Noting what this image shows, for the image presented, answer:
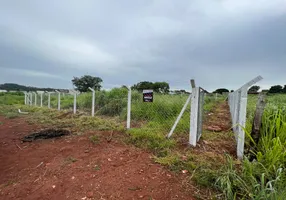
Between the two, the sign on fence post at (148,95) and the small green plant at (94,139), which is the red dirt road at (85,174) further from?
the sign on fence post at (148,95)

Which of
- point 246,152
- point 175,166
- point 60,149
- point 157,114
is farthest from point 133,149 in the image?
point 157,114

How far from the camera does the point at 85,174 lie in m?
2.86

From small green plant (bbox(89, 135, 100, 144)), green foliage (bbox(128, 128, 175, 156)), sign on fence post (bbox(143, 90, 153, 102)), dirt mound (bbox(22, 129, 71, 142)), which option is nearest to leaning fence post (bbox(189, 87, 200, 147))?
green foliage (bbox(128, 128, 175, 156))

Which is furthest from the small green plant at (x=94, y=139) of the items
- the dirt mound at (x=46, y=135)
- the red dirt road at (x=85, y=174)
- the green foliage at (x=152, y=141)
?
the dirt mound at (x=46, y=135)

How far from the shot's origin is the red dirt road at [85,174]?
2432 mm

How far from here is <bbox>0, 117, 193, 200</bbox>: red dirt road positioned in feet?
7.98

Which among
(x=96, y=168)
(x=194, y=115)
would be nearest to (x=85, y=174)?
(x=96, y=168)

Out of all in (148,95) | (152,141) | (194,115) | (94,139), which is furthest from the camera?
(148,95)

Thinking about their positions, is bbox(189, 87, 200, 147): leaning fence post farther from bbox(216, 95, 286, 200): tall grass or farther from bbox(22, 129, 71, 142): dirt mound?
bbox(22, 129, 71, 142): dirt mound

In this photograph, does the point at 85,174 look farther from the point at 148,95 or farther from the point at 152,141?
the point at 148,95

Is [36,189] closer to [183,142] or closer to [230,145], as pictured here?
[183,142]

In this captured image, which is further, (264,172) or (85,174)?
(85,174)

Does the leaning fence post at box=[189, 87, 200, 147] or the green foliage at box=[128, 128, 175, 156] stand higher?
the leaning fence post at box=[189, 87, 200, 147]

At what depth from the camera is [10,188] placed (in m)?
2.71
